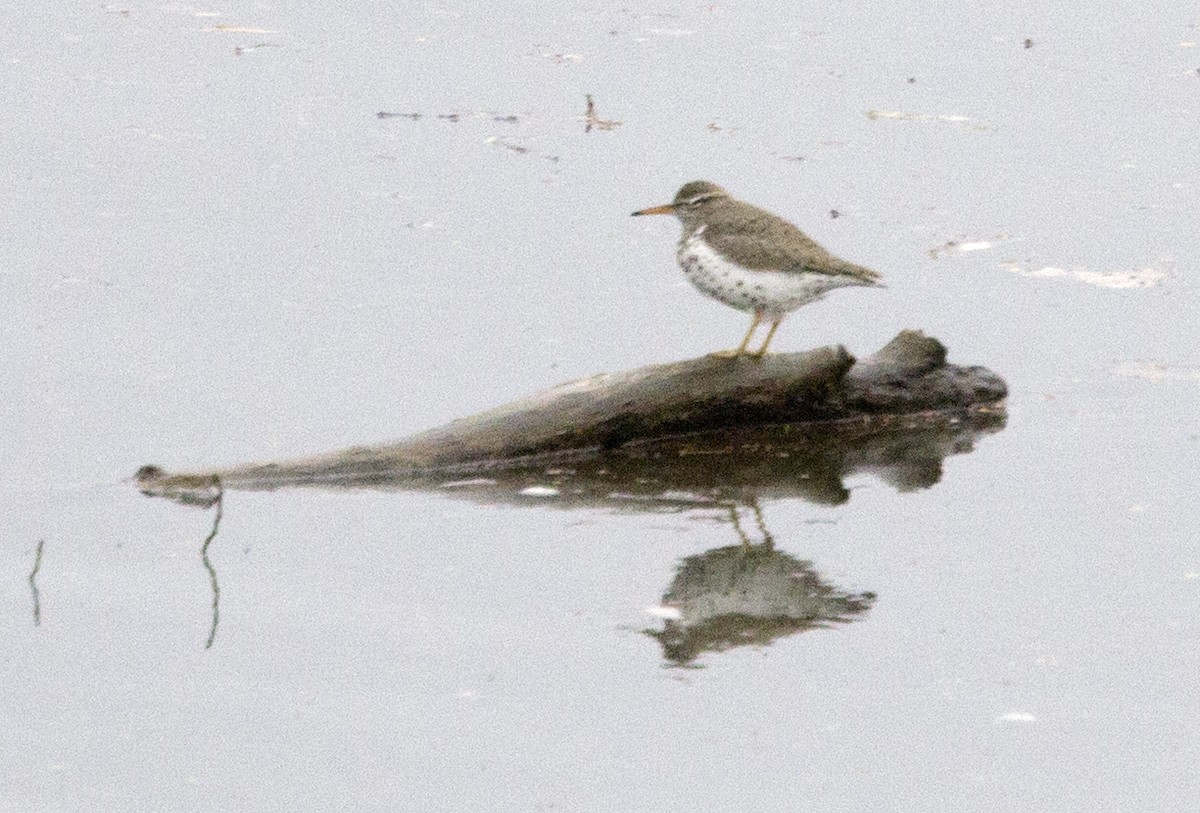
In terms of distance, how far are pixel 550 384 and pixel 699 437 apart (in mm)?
1045

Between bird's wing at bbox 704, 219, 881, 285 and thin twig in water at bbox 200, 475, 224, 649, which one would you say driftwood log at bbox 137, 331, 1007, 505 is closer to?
bird's wing at bbox 704, 219, 881, 285

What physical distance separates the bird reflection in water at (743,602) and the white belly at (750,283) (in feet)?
5.58

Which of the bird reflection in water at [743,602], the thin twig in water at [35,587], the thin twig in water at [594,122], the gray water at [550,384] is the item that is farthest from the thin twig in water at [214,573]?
the thin twig in water at [594,122]

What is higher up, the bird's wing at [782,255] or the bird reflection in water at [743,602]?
the bird's wing at [782,255]

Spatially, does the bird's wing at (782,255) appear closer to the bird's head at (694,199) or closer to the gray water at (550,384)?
the bird's head at (694,199)

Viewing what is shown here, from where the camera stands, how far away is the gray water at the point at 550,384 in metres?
7.45

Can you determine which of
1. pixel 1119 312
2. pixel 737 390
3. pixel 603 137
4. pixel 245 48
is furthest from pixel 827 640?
pixel 245 48

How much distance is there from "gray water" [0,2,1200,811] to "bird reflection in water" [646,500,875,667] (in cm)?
5

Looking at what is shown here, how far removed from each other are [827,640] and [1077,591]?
1206 mm

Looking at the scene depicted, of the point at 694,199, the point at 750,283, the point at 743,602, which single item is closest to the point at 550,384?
the point at 694,199

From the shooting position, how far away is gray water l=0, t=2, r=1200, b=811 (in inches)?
293

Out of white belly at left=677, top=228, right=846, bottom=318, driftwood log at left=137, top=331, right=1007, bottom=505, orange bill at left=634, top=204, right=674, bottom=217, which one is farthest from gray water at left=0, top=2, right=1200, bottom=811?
white belly at left=677, top=228, right=846, bottom=318

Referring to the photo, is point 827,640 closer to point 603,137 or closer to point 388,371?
point 388,371

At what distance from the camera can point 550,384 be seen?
37.2ft
